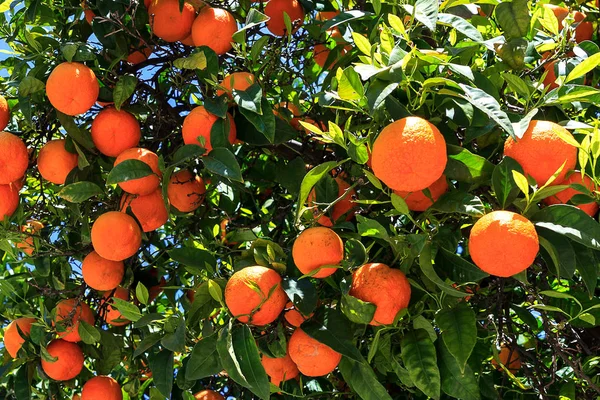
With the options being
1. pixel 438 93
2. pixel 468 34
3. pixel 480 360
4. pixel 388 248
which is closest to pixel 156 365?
pixel 388 248

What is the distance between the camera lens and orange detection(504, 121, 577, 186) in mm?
1527

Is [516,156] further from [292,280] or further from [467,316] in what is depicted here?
[292,280]

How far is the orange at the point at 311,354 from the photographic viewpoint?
5.61 ft

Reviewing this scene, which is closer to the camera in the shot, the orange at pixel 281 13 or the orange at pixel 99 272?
the orange at pixel 99 272

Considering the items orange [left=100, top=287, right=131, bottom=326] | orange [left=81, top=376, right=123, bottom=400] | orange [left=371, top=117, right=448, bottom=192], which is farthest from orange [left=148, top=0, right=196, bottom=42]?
orange [left=81, top=376, right=123, bottom=400]

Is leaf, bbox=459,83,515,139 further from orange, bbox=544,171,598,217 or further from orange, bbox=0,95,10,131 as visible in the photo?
orange, bbox=0,95,10,131

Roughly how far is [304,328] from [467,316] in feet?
1.16

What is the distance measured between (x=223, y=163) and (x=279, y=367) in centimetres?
51

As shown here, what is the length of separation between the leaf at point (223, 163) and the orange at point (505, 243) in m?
0.59

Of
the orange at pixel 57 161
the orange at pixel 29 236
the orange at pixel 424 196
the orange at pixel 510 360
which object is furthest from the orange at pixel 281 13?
the orange at pixel 510 360

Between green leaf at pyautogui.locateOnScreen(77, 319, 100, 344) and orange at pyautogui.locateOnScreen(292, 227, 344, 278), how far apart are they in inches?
31.1

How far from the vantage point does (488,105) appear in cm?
146

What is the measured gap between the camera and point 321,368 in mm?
1731

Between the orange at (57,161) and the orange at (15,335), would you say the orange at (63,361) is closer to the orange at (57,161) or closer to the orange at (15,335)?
the orange at (15,335)
